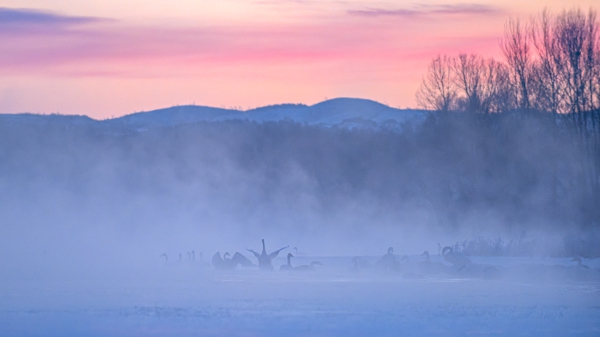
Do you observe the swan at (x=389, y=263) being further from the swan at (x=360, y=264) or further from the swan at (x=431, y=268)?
the swan at (x=431, y=268)

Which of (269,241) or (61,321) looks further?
(269,241)

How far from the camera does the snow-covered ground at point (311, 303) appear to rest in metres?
10.3

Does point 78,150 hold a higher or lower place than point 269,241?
higher

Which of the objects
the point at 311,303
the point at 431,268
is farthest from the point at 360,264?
the point at 311,303

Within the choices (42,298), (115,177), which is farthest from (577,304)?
(115,177)

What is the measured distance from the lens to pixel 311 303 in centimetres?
1207

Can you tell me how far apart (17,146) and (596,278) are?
2972 cm

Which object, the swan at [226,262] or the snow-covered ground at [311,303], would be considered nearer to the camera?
the snow-covered ground at [311,303]

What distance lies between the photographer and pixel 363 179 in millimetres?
35906

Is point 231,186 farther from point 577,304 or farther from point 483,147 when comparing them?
point 577,304

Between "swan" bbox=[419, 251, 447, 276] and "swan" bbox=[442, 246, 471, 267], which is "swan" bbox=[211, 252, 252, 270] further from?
"swan" bbox=[442, 246, 471, 267]

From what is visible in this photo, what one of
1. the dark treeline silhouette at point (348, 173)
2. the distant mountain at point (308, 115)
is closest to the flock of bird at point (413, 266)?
the dark treeline silhouette at point (348, 173)

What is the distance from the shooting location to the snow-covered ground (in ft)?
33.7

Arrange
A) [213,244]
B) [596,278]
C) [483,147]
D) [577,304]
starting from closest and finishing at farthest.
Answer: [577,304], [596,278], [213,244], [483,147]
